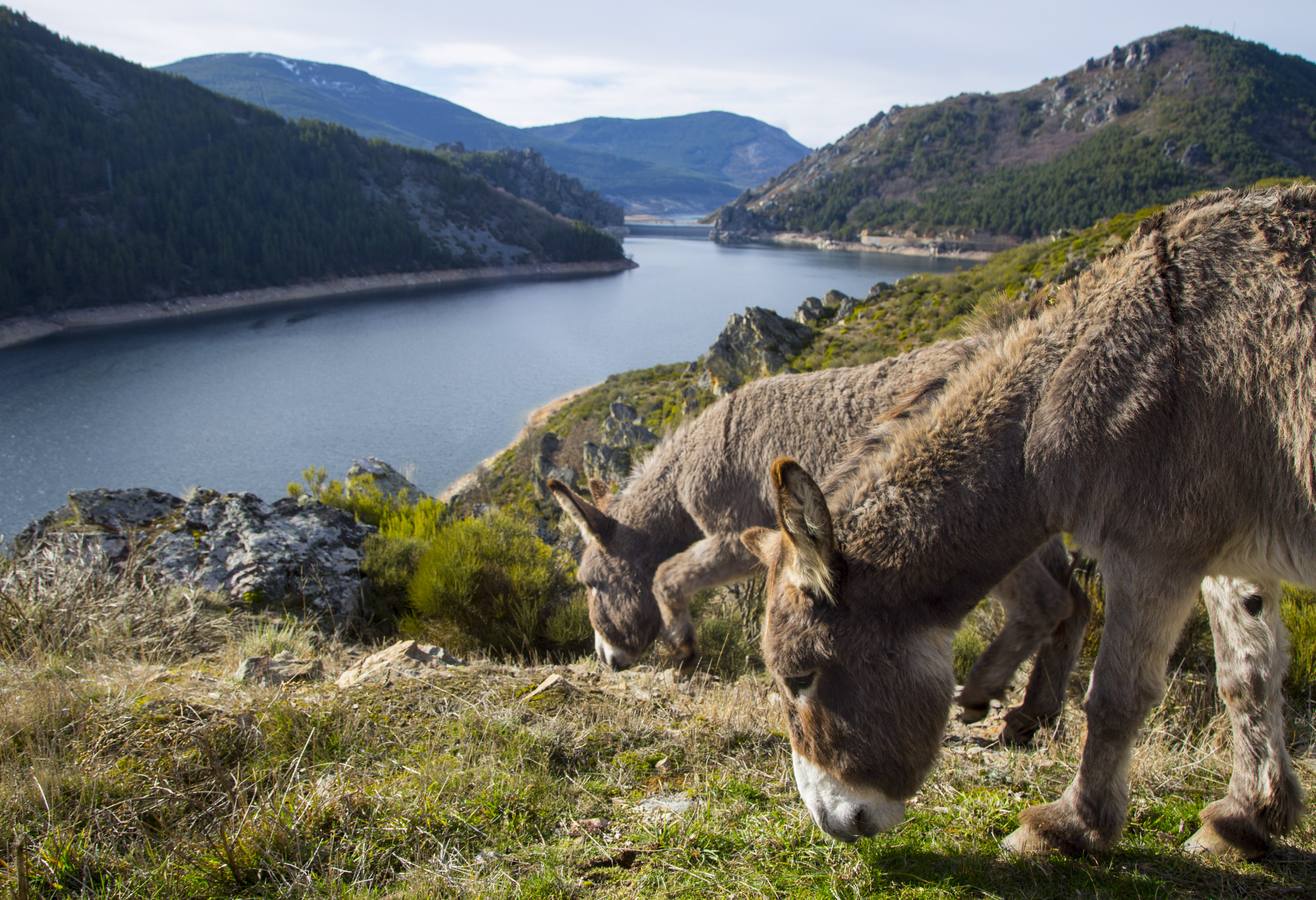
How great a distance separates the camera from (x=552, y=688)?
4.59 meters

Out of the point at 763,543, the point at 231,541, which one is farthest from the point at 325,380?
the point at 763,543

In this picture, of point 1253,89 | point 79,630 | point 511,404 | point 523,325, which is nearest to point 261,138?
point 523,325

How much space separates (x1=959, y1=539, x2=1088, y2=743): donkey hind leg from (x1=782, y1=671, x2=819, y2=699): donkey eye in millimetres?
1536

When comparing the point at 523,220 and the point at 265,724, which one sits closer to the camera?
the point at 265,724

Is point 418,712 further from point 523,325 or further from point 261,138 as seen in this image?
point 261,138

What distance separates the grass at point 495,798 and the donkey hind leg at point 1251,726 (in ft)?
0.39

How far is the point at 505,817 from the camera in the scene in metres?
3.24

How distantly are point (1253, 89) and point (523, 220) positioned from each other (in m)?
115

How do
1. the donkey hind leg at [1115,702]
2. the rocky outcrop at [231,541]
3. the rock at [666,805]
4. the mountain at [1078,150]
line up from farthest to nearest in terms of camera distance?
the mountain at [1078,150] → the rocky outcrop at [231,541] → the rock at [666,805] → the donkey hind leg at [1115,702]

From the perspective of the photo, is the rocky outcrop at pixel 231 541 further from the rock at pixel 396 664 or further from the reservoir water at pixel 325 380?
the reservoir water at pixel 325 380

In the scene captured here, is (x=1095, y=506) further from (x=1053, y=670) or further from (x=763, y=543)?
(x=1053, y=670)

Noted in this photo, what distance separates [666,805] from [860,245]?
13930 centimetres

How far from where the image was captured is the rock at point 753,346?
20.3m

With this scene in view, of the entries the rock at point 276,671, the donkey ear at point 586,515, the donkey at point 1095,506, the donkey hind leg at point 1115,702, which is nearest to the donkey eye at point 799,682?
the donkey at point 1095,506
